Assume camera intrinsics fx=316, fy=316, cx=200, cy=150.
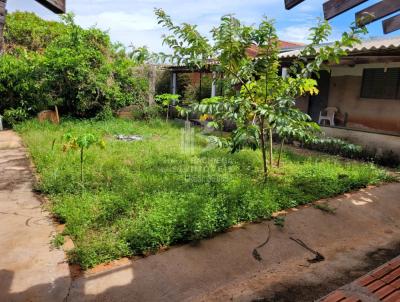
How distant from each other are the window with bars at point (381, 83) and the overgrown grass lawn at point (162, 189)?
329cm

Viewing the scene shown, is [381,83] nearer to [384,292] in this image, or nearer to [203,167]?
[203,167]

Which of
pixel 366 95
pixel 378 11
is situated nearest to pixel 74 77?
pixel 366 95

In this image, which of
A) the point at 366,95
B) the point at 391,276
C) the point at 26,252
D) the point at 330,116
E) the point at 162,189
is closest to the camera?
the point at 391,276

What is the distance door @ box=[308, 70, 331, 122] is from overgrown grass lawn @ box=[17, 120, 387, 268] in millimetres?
3935

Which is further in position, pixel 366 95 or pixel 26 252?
pixel 366 95

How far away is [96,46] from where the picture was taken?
12.2 m

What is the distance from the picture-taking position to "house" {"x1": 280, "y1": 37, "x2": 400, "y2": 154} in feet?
25.1

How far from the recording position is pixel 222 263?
317 cm

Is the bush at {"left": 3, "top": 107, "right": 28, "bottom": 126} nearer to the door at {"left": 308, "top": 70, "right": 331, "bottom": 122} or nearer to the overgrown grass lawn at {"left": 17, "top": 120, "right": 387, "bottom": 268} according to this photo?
the overgrown grass lawn at {"left": 17, "top": 120, "right": 387, "bottom": 268}

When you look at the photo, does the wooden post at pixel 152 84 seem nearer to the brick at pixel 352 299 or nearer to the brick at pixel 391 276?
the brick at pixel 391 276

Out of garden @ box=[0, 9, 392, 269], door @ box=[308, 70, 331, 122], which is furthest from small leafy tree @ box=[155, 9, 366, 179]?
door @ box=[308, 70, 331, 122]

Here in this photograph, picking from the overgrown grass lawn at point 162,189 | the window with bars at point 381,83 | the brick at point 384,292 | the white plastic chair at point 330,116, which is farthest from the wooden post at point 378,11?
the white plastic chair at point 330,116

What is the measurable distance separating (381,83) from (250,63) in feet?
19.9

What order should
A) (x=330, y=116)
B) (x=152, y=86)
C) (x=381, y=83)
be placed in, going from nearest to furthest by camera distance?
(x=381, y=83), (x=330, y=116), (x=152, y=86)
